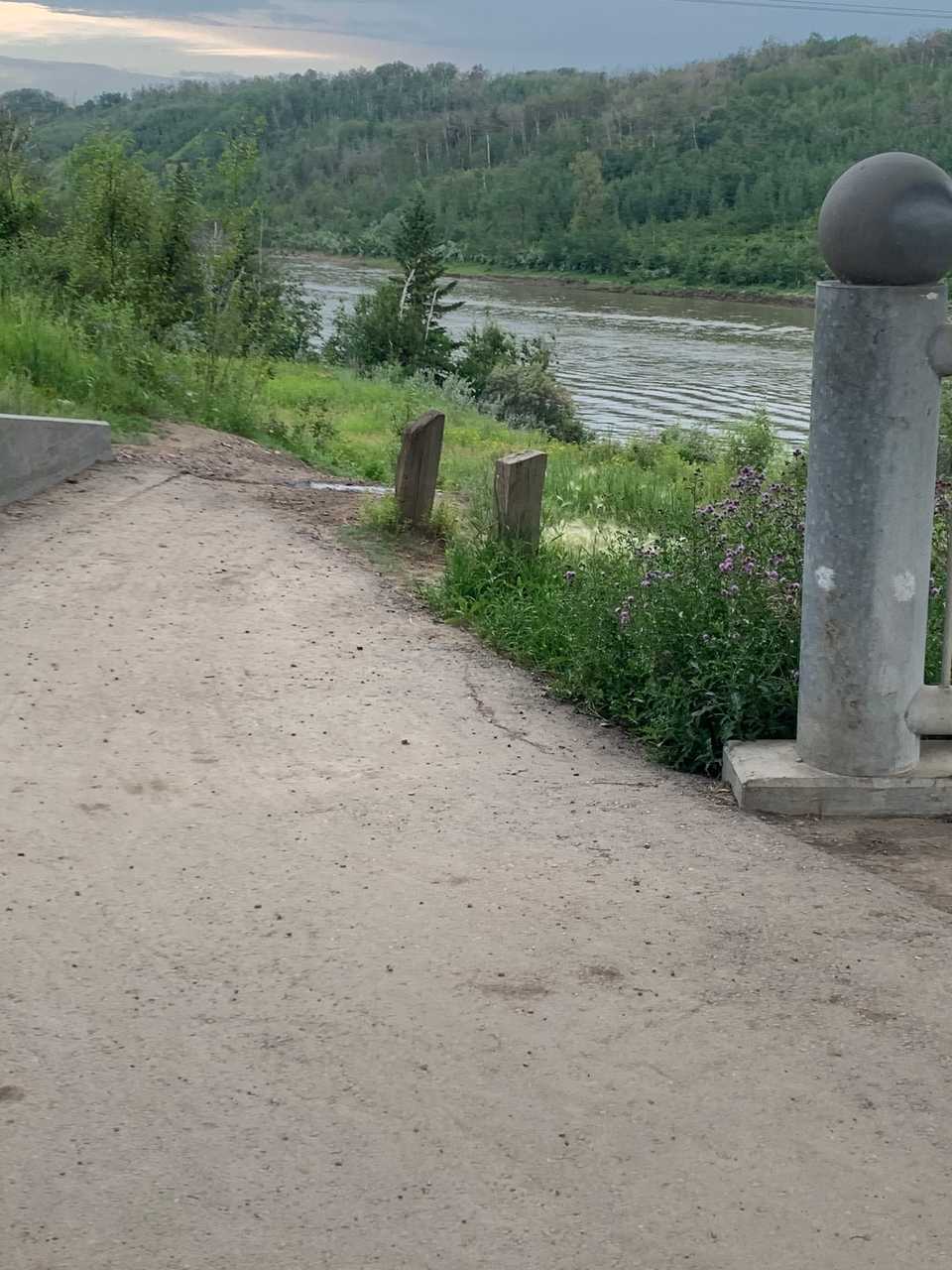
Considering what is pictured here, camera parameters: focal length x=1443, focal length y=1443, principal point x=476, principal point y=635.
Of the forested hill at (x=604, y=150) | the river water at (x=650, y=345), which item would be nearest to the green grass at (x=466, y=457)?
the river water at (x=650, y=345)

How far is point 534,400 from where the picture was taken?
39875mm

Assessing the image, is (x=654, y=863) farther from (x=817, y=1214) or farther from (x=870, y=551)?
(x=817, y=1214)

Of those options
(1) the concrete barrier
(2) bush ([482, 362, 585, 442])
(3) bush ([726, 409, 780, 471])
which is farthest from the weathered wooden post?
(2) bush ([482, 362, 585, 442])

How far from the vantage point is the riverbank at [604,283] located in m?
96.3

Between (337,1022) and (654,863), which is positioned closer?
(337,1022)

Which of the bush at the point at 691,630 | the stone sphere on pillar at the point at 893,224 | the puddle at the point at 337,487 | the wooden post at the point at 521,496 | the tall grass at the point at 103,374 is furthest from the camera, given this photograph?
the tall grass at the point at 103,374

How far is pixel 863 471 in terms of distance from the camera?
438 cm

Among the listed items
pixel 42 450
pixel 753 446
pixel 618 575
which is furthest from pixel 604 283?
pixel 618 575

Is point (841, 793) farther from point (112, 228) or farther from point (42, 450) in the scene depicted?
point (112, 228)

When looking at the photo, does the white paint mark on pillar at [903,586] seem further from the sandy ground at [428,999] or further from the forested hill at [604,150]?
the forested hill at [604,150]

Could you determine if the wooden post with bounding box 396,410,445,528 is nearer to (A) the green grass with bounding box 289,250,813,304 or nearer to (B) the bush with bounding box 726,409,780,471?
(B) the bush with bounding box 726,409,780,471

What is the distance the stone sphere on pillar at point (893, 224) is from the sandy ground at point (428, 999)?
1724 mm

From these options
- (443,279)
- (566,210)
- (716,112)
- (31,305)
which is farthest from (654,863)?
(716,112)

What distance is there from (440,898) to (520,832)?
1.85 feet
